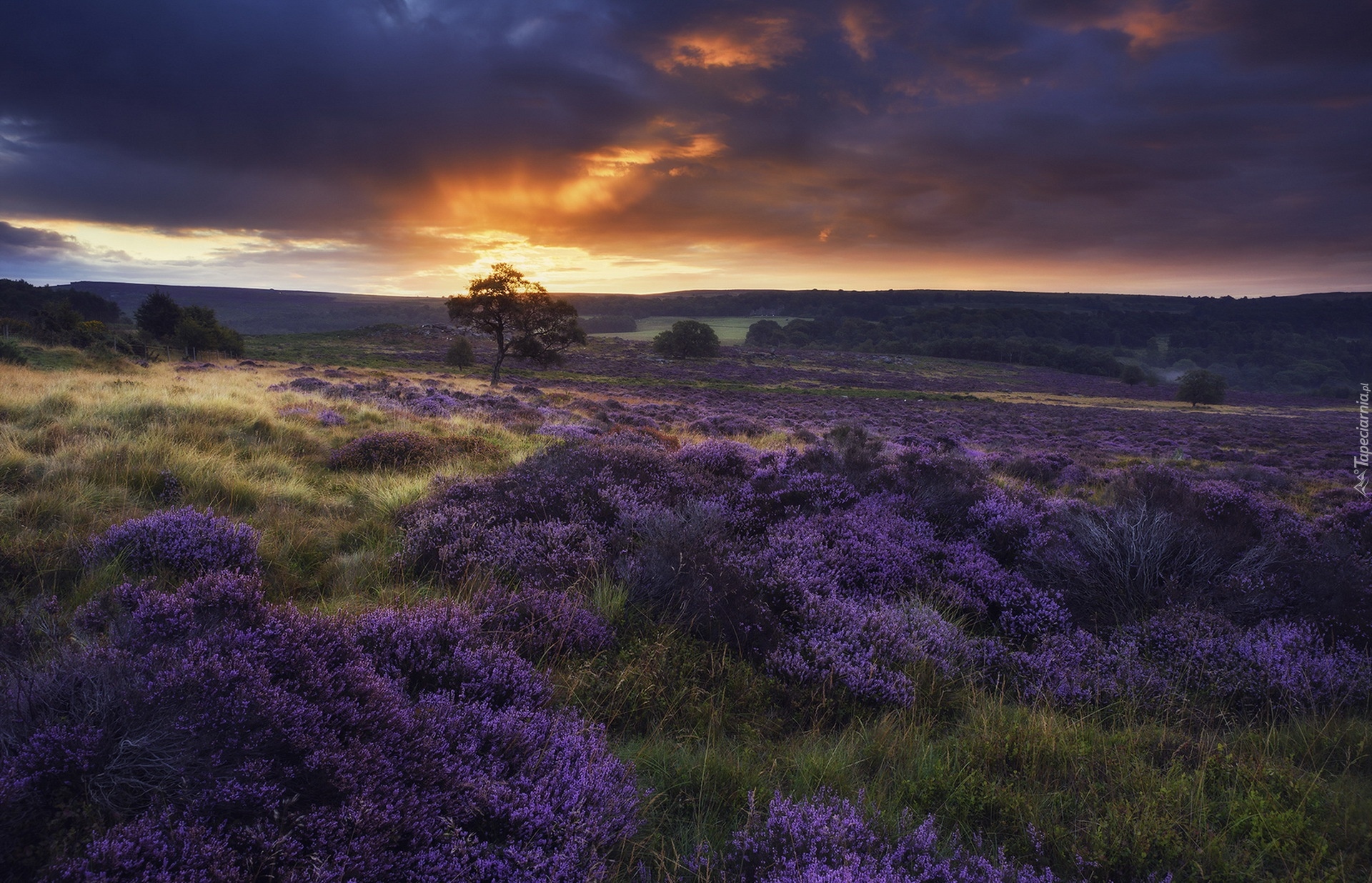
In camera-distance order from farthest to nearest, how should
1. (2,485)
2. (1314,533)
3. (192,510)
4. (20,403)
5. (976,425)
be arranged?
(976,425) < (20,403) < (1314,533) < (2,485) < (192,510)

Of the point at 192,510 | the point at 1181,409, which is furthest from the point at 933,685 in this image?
the point at 1181,409

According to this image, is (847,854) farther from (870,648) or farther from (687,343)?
(687,343)

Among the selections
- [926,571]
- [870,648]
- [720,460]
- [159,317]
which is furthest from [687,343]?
[870,648]

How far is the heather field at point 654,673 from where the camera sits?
1.89m

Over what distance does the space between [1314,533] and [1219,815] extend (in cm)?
643

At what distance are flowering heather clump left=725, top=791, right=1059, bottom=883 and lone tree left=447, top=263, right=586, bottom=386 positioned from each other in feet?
113

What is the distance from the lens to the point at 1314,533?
21.6 feet

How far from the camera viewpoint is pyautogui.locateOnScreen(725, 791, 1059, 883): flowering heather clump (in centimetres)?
197

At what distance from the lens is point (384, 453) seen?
26.5 ft

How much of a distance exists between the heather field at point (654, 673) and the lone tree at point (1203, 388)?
264ft

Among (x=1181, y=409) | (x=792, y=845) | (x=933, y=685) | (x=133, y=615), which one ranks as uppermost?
(x=133, y=615)

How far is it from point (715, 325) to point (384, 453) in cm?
16521

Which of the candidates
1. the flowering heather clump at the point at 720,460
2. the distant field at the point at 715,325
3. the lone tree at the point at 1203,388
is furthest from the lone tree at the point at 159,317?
the lone tree at the point at 1203,388

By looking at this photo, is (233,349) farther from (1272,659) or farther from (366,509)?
(1272,659)
